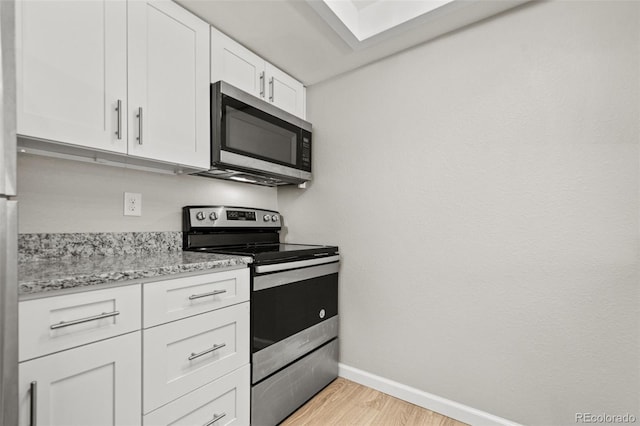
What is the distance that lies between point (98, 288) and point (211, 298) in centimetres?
45

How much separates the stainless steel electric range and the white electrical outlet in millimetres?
255

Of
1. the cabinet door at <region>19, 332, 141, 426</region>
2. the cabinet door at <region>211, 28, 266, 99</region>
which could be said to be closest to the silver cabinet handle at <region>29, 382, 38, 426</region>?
the cabinet door at <region>19, 332, 141, 426</region>

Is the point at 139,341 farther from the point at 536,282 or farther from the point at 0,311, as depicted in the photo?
the point at 536,282

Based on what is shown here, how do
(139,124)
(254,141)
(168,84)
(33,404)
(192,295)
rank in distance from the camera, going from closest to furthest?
(33,404)
(192,295)
(139,124)
(168,84)
(254,141)

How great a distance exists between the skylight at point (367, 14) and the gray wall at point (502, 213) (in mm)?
234

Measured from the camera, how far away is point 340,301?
86.0 inches

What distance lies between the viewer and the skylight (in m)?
1.60

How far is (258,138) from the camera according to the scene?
1.85 m

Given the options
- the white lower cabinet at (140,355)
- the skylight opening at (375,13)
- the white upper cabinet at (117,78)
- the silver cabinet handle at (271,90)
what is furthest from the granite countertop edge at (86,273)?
the skylight opening at (375,13)

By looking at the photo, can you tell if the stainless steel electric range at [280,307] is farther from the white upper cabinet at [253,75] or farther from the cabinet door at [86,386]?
the white upper cabinet at [253,75]

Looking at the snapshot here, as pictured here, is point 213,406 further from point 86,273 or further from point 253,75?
point 253,75

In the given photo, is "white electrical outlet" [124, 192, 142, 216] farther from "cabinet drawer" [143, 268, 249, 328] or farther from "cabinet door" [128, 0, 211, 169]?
"cabinet drawer" [143, 268, 249, 328]

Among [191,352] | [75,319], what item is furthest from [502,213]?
[75,319]

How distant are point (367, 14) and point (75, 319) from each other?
2.12 meters
